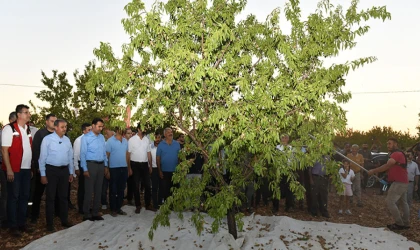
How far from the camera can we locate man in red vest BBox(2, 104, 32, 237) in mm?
6910

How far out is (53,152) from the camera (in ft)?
24.0

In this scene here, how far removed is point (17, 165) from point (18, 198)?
2.07ft

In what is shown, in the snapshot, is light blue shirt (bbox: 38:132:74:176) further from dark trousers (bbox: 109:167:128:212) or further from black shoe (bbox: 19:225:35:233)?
dark trousers (bbox: 109:167:128:212)

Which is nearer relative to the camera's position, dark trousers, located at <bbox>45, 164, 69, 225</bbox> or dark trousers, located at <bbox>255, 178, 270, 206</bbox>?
dark trousers, located at <bbox>45, 164, 69, 225</bbox>

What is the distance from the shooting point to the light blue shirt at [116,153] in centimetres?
877

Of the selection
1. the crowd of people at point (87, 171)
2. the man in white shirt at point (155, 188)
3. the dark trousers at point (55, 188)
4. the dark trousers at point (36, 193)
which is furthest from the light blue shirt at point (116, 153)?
the dark trousers at point (36, 193)

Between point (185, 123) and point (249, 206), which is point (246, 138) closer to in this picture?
point (185, 123)

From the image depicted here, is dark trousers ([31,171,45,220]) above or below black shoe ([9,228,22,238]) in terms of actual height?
above

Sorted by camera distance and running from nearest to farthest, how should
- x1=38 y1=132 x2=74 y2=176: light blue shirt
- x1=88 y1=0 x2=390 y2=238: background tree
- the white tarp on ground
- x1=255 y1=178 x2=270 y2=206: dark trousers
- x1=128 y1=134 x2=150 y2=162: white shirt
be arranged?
x1=88 y1=0 x2=390 y2=238: background tree
the white tarp on ground
x1=38 y1=132 x2=74 y2=176: light blue shirt
x1=128 y1=134 x2=150 y2=162: white shirt
x1=255 y1=178 x2=270 y2=206: dark trousers

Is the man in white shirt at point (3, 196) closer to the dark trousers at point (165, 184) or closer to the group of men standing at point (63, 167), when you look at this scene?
the group of men standing at point (63, 167)

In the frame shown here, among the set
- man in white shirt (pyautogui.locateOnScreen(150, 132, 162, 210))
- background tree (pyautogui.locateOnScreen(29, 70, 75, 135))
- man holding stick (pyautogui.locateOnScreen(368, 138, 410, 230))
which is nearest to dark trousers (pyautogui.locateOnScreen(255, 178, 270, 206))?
man in white shirt (pyautogui.locateOnScreen(150, 132, 162, 210))

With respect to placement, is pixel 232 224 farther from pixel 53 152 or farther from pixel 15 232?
pixel 15 232

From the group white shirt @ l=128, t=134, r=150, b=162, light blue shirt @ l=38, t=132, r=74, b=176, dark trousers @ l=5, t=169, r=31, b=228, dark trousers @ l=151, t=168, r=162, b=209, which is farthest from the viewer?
dark trousers @ l=151, t=168, r=162, b=209

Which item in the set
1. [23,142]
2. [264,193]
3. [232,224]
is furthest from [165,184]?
[23,142]
